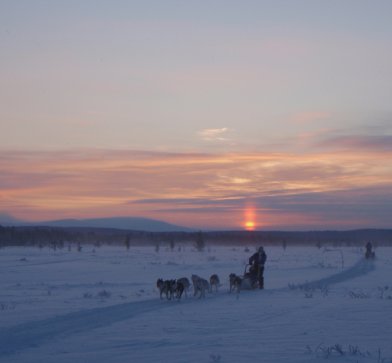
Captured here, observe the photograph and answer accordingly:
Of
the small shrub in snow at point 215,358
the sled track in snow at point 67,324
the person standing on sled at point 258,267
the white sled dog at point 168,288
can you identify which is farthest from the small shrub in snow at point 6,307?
the person standing on sled at point 258,267

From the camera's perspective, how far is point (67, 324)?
14.0 meters

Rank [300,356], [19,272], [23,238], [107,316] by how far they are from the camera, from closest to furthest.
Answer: [300,356] → [107,316] → [19,272] → [23,238]

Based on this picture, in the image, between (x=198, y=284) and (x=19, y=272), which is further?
(x=19, y=272)

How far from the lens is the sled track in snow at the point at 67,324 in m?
12.0

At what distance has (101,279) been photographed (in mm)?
28312

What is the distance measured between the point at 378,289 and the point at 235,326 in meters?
10.8

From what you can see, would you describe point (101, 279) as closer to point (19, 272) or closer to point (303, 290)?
point (19, 272)

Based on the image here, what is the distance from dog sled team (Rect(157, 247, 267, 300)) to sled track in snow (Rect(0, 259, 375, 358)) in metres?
0.60

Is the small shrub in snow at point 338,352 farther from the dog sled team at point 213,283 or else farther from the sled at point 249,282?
the sled at point 249,282

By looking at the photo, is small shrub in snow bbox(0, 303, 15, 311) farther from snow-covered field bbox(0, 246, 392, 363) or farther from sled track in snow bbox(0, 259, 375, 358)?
sled track in snow bbox(0, 259, 375, 358)

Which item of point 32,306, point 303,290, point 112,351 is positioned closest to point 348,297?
point 303,290

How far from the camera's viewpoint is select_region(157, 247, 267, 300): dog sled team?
64.5 ft

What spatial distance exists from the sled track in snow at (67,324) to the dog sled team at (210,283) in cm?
60

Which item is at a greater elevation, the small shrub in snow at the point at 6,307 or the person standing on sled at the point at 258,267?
the person standing on sled at the point at 258,267
